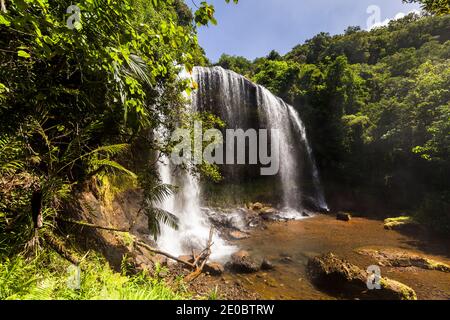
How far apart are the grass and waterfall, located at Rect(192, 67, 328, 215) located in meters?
13.4

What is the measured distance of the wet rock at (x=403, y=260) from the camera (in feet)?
27.6

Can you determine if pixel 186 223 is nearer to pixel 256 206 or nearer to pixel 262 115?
pixel 256 206

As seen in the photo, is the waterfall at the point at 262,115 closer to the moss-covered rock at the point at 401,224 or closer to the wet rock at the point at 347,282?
the moss-covered rock at the point at 401,224

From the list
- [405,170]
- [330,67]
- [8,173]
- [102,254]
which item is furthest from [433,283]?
[330,67]

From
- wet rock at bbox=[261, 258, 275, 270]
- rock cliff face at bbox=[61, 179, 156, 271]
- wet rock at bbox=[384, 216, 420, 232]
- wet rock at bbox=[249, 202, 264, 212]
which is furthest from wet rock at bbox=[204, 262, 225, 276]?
wet rock at bbox=[384, 216, 420, 232]

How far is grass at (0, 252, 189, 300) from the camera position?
2.41m

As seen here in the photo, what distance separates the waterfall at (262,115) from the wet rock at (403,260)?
7910 millimetres

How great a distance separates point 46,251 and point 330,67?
23590 mm

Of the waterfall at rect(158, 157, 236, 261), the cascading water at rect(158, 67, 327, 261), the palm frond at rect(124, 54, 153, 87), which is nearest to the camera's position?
the palm frond at rect(124, 54, 153, 87)

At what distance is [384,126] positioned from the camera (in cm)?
1822

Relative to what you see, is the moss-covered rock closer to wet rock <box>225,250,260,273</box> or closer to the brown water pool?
the brown water pool

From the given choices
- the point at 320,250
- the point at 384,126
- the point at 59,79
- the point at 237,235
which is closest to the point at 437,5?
the point at 59,79

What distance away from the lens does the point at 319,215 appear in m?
17.3
